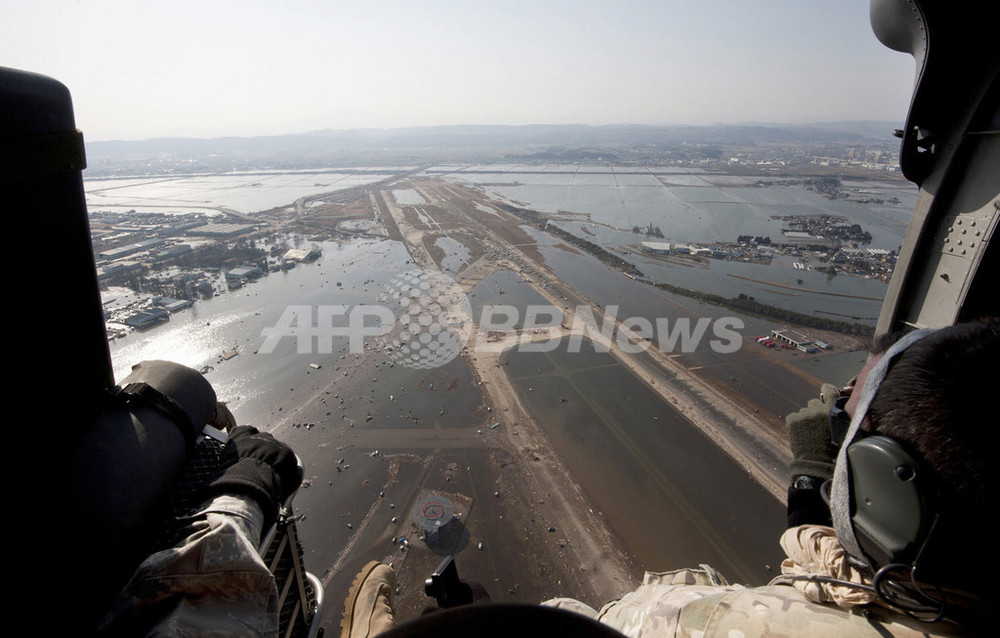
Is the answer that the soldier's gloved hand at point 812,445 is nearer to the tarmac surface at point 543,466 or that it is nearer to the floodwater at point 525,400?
the tarmac surface at point 543,466

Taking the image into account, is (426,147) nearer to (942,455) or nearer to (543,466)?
(543,466)

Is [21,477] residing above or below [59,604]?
above

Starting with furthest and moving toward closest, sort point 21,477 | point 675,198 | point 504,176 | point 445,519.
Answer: point 504,176 → point 675,198 → point 445,519 → point 21,477

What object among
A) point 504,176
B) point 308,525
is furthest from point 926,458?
point 504,176

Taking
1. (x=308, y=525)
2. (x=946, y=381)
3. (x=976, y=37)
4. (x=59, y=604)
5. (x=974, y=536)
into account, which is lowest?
(x=308, y=525)

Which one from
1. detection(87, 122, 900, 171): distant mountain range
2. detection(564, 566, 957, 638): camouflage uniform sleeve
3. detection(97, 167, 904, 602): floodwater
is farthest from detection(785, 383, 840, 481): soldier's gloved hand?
detection(87, 122, 900, 171): distant mountain range

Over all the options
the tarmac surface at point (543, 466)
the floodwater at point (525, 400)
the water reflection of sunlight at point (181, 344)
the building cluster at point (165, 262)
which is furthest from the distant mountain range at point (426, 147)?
the tarmac surface at point (543, 466)

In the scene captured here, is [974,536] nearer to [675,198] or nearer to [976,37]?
[976,37]
